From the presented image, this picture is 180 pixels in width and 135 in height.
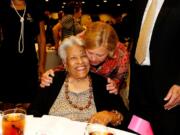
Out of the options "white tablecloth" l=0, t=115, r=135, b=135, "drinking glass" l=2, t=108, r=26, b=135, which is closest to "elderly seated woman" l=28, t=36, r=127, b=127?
"white tablecloth" l=0, t=115, r=135, b=135

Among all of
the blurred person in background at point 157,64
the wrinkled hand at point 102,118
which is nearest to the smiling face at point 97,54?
the blurred person in background at point 157,64

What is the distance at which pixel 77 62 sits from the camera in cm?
229

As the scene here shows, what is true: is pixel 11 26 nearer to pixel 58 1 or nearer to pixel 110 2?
pixel 58 1

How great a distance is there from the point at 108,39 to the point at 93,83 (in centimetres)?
35

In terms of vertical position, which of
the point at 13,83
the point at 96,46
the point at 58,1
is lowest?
the point at 13,83

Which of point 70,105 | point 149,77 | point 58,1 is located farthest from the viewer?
point 58,1

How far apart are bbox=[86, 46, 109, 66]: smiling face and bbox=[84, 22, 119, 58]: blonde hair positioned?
0.02 metres

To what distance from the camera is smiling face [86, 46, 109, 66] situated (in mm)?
2429

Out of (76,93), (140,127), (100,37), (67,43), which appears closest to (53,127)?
(140,127)

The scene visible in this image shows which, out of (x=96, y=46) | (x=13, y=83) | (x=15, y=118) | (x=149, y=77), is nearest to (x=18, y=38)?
(x=13, y=83)

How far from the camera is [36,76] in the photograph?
11.5ft

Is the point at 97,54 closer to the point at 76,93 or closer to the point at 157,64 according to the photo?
the point at 76,93

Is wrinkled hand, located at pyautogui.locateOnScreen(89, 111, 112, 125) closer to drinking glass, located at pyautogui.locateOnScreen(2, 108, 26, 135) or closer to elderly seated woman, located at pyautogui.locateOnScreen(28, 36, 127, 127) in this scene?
elderly seated woman, located at pyautogui.locateOnScreen(28, 36, 127, 127)

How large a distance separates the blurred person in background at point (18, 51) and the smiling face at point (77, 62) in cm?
112
